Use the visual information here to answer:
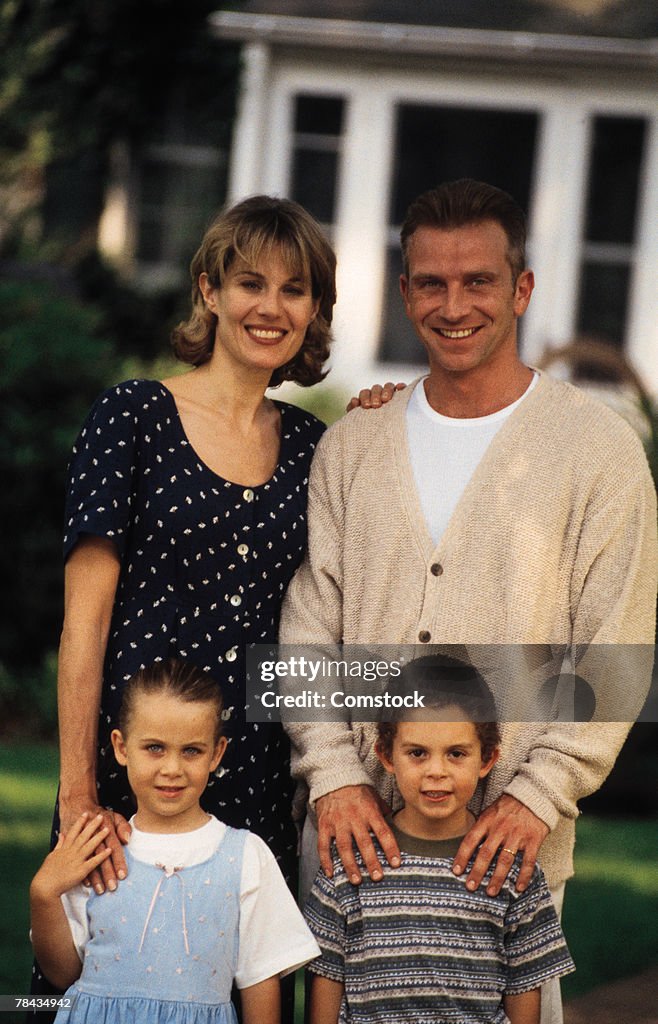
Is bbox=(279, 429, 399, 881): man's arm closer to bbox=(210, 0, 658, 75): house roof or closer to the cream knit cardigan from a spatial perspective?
the cream knit cardigan

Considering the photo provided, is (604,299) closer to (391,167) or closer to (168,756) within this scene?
(391,167)

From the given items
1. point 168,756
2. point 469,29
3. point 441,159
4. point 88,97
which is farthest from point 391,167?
point 168,756

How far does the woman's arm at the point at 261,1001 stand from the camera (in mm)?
2816

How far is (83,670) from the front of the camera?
2.91m

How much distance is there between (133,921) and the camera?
2754 millimetres

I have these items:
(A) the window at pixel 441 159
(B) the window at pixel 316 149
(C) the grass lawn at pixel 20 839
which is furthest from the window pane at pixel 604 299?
(C) the grass lawn at pixel 20 839

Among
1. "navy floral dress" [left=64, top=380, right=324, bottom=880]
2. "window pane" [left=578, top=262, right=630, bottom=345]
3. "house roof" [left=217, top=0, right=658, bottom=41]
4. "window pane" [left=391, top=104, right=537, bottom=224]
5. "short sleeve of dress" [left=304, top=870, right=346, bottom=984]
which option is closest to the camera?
"short sleeve of dress" [left=304, top=870, right=346, bottom=984]

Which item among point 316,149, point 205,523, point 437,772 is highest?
point 316,149

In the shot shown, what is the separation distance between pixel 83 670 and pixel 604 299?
30.3 ft

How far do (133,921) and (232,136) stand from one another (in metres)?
9.48

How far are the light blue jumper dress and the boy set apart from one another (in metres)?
0.22

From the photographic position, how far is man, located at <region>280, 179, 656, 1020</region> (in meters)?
2.91

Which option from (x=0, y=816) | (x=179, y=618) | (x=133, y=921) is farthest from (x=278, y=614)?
(x=0, y=816)

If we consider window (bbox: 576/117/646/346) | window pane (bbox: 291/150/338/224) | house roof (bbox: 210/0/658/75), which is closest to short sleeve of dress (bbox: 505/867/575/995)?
house roof (bbox: 210/0/658/75)
